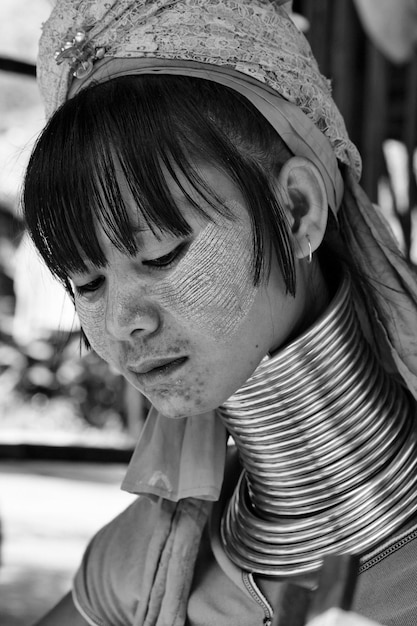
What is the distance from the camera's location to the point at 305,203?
126 centimetres

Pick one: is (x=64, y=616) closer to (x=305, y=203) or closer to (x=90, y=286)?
(x=90, y=286)

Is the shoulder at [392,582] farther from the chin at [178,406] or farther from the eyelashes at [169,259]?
the eyelashes at [169,259]

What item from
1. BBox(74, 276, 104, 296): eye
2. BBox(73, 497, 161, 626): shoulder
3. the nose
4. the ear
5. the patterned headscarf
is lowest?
BBox(73, 497, 161, 626): shoulder

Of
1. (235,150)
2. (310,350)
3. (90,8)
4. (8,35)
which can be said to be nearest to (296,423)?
(310,350)

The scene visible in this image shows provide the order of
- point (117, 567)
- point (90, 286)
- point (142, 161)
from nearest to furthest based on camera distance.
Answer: point (142, 161)
point (90, 286)
point (117, 567)

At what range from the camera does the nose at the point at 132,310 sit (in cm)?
116

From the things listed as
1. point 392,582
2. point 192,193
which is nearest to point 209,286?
point 192,193

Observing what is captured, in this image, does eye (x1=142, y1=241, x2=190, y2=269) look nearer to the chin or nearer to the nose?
the nose

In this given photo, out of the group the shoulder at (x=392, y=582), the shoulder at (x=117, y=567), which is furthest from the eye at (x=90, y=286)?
the shoulder at (x=392, y=582)

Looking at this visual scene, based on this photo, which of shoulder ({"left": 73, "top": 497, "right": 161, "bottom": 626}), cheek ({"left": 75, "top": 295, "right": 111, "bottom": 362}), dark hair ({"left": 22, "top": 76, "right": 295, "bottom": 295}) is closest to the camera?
dark hair ({"left": 22, "top": 76, "right": 295, "bottom": 295})

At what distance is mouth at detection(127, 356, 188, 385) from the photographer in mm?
1182

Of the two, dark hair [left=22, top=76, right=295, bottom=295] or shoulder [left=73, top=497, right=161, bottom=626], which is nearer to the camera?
dark hair [left=22, top=76, right=295, bottom=295]

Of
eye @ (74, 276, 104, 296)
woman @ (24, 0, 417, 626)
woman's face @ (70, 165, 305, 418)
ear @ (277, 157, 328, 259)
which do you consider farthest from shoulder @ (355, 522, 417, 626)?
eye @ (74, 276, 104, 296)

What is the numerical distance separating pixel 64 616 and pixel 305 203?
0.87 meters
